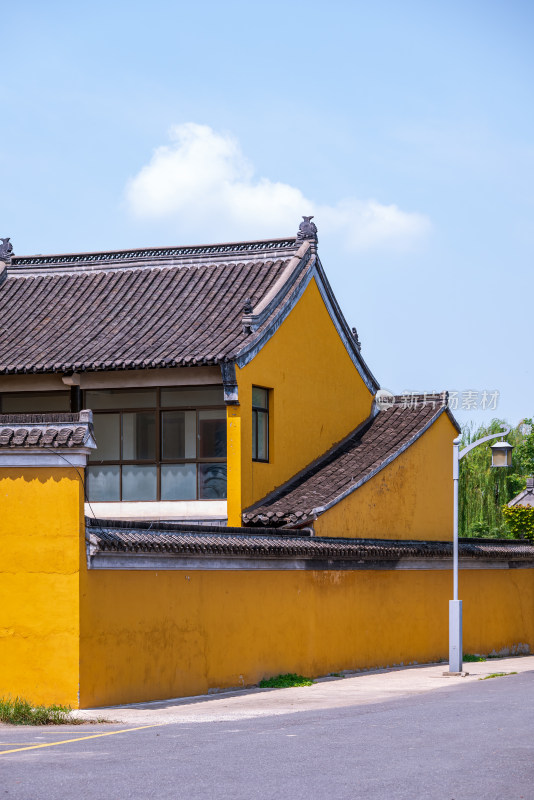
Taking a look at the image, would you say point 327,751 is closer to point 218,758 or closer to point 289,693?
point 218,758


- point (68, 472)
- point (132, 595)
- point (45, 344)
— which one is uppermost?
point (45, 344)

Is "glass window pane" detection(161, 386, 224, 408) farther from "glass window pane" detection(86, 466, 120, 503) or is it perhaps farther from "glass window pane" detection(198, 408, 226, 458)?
"glass window pane" detection(86, 466, 120, 503)

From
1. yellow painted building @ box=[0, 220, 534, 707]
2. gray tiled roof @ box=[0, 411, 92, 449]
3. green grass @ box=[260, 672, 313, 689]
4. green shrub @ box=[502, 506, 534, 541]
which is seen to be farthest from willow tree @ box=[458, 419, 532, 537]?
gray tiled roof @ box=[0, 411, 92, 449]

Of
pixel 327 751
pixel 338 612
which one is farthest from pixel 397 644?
pixel 327 751

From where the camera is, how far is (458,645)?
75.8ft

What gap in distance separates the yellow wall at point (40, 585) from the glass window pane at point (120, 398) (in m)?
8.90

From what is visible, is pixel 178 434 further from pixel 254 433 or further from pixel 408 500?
pixel 408 500

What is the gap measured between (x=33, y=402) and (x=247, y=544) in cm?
820

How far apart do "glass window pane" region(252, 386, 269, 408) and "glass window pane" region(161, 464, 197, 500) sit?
179 cm

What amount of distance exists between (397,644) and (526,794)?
16492 mm

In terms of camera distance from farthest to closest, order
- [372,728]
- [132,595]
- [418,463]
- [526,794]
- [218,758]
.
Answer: [418,463] < [132,595] < [372,728] < [218,758] < [526,794]

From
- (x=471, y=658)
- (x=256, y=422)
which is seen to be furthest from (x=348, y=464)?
(x=471, y=658)

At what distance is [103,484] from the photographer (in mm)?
26078

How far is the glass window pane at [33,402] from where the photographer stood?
2683 centimetres
